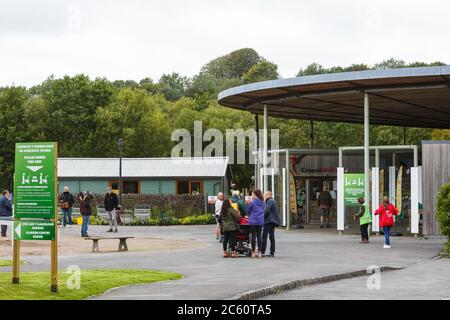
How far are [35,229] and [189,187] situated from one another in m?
42.8

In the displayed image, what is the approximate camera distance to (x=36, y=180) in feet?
47.6

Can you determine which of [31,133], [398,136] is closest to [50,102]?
[31,133]

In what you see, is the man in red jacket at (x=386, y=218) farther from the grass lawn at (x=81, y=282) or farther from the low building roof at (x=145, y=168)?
the low building roof at (x=145, y=168)

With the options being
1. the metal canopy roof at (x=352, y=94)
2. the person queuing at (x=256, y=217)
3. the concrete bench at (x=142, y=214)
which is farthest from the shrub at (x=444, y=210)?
the concrete bench at (x=142, y=214)

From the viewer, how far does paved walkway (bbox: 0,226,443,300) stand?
1491 centimetres

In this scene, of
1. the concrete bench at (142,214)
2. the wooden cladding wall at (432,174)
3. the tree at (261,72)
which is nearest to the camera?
the wooden cladding wall at (432,174)

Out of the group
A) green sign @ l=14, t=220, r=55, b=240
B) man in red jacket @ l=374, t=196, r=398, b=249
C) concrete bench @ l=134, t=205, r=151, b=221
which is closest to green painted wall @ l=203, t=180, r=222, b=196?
concrete bench @ l=134, t=205, r=151, b=221

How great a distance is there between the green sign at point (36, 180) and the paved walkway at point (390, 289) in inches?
147

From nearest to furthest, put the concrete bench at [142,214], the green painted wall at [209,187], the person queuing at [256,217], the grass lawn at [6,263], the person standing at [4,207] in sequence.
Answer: the grass lawn at [6,263] < the person queuing at [256,217] < the person standing at [4,207] < the concrete bench at [142,214] < the green painted wall at [209,187]

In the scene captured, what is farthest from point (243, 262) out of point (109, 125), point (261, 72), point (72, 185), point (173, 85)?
point (173, 85)

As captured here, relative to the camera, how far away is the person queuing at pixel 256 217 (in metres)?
23.3

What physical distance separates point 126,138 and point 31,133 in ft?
27.6

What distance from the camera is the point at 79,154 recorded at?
3226 inches
